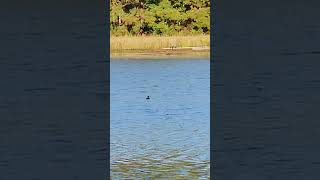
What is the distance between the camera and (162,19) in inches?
1259

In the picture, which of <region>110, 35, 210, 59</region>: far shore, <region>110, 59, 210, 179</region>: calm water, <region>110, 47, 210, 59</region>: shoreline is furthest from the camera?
<region>110, 35, 210, 59</region>: far shore

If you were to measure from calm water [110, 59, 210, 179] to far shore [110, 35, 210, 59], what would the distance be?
24.3 ft

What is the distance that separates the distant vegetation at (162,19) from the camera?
104 ft

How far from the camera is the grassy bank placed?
29.0 meters

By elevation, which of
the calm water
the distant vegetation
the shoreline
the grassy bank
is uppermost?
the distant vegetation

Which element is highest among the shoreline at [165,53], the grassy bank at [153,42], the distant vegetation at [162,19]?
the distant vegetation at [162,19]
